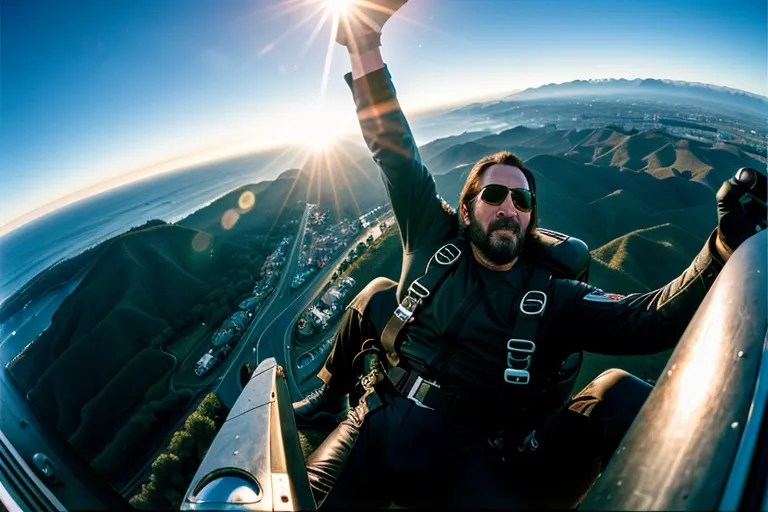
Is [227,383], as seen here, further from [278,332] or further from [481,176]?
[481,176]

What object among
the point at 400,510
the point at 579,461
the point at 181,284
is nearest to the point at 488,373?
the point at 579,461

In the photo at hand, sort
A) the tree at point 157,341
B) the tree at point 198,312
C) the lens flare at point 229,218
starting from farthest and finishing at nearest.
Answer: the lens flare at point 229,218 → the tree at point 198,312 → the tree at point 157,341

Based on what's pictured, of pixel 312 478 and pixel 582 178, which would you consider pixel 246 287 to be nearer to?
pixel 312 478

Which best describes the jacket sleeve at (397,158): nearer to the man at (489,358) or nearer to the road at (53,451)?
the man at (489,358)

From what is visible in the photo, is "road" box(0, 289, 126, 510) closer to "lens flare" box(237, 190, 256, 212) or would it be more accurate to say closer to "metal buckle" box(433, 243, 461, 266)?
"metal buckle" box(433, 243, 461, 266)

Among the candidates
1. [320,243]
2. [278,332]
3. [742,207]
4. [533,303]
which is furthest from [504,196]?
[320,243]

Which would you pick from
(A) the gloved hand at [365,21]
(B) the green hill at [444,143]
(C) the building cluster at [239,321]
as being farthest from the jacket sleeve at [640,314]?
(B) the green hill at [444,143]

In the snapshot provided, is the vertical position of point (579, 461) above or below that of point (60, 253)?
above
